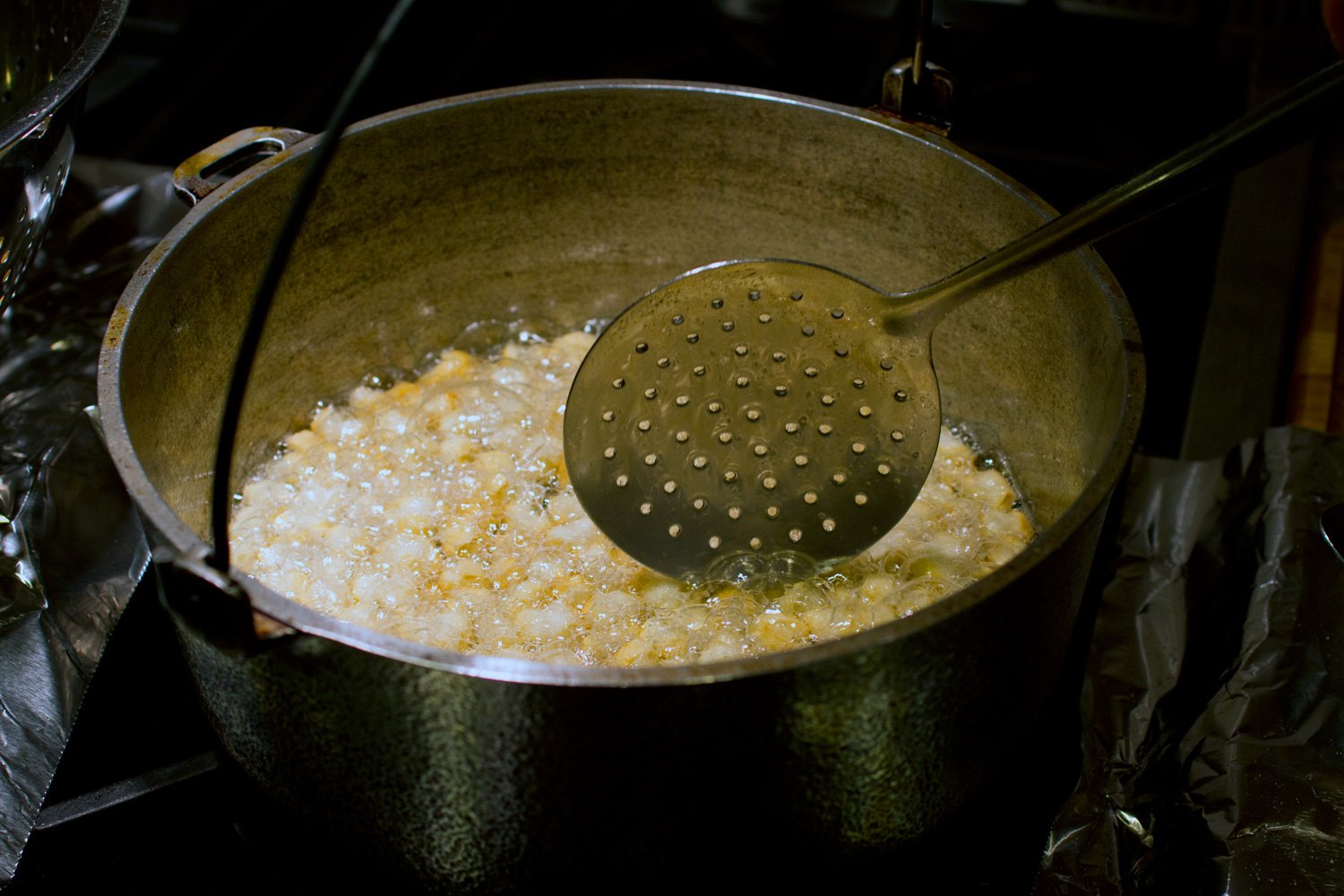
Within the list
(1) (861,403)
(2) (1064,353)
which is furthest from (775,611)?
(2) (1064,353)

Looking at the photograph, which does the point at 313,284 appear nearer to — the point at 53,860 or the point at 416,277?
the point at 416,277

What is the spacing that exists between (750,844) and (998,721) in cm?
18

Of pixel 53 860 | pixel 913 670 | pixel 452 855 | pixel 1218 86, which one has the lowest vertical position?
pixel 53 860

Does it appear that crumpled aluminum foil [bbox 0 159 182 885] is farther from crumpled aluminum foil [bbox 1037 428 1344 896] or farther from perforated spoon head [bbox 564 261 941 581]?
crumpled aluminum foil [bbox 1037 428 1344 896]

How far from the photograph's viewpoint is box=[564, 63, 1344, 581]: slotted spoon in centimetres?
90

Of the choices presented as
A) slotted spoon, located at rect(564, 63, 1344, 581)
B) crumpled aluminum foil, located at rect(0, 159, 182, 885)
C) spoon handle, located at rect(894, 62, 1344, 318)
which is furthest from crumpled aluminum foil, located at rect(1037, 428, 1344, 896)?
crumpled aluminum foil, located at rect(0, 159, 182, 885)

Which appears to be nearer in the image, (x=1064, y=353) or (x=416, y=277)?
(x=1064, y=353)

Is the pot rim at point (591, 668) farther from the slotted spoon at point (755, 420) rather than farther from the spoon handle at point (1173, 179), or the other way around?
the slotted spoon at point (755, 420)

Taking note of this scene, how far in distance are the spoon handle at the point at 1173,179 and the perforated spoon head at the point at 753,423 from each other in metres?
0.10

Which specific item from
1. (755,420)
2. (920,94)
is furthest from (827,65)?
(755,420)

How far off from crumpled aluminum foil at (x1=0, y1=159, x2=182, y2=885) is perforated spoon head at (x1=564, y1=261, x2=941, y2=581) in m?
0.47

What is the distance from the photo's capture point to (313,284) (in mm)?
1082

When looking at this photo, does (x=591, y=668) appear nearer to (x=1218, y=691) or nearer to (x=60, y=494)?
(x=1218, y=691)

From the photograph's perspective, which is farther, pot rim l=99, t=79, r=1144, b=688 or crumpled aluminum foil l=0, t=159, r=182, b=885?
crumpled aluminum foil l=0, t=159, r=182, b=885
